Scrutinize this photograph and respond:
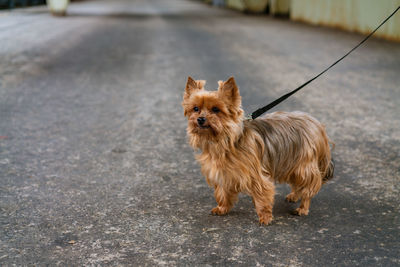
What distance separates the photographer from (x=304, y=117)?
159 inches

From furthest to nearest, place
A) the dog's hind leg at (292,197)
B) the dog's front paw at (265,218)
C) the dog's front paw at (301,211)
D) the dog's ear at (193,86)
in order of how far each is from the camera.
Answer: the dog's hind leg at (292,197) → the dog's front paw at (301,211) → the dog's front paw at (265,218) → the dog's ear at (193,86)

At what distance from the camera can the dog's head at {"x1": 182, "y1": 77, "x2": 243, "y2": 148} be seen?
11.4ft

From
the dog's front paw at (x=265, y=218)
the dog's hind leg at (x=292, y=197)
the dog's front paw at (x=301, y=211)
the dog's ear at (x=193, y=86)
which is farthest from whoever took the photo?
the dog's hind leg at (x=292, y=197)

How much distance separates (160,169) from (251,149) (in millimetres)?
1766

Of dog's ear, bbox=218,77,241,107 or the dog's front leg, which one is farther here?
the dog's front leg

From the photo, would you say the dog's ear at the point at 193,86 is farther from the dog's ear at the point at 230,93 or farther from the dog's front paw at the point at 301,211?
the dog's front paw at the point at 301,211

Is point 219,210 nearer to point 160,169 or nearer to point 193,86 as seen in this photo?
point 193,86

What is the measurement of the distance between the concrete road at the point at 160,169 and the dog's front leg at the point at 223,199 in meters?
0.10

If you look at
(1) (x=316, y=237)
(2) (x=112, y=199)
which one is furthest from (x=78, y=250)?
(1) (x=316, y=237)

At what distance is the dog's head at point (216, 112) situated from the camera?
3.49m

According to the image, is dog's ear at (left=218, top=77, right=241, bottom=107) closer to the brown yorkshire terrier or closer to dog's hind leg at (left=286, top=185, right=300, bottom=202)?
the brown yorkshire terrier

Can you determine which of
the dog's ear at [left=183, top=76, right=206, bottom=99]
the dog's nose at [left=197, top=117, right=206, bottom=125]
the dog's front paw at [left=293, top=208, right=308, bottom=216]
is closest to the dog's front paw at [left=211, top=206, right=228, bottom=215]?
the dog's front paw at [left=293, top=208, right=308, bottom=216]

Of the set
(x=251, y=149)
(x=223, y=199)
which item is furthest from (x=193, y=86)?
(x=223, y=199)

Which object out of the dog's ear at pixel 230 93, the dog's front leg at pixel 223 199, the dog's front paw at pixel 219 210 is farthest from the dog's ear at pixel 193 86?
the dog's front paw at pixel 219 210
